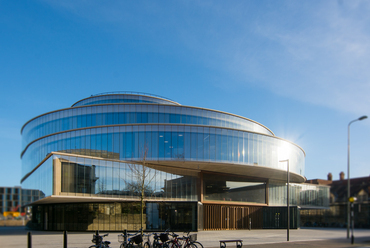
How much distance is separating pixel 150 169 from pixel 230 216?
46.9 feet

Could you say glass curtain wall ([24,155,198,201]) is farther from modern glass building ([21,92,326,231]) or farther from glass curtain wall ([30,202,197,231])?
glass curtain wall ([30,202,197,231])

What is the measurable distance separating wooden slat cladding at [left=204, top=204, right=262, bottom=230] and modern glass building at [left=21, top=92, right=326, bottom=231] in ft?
0.42

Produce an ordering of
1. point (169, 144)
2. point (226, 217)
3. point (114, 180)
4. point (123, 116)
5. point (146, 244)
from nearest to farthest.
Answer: point (146, 244) < point (114, 180) < point (169, 144) < point (226, 217) < point (123, 116)

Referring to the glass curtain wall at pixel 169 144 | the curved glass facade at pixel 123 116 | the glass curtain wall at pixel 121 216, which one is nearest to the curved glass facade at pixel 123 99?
the curved glass facade at pixel 123 116

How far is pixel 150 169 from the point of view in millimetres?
39031

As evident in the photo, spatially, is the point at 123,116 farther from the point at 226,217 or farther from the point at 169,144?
the point at 226,217

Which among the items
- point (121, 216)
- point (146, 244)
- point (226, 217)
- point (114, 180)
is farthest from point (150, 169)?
point (146, 244)

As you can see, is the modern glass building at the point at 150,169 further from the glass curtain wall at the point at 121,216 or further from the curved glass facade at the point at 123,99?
the curved glass facade at the point at 123,99

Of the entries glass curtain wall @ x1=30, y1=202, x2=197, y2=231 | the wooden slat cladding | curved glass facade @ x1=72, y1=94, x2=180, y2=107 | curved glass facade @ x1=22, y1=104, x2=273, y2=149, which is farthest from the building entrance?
curved glass facade @ x1=72, y1=94, x2=180, y2=107

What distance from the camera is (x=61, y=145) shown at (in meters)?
42.5

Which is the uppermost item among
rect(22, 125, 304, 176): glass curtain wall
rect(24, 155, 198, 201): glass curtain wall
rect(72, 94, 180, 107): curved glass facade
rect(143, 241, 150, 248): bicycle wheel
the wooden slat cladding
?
rect(72, 94, 180, 107): curved glass facade

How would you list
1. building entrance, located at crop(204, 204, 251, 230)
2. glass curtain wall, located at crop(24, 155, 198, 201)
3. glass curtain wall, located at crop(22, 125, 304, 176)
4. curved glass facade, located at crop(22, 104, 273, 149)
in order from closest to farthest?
glass curtain wall, located at crop(24, 155, 198, 201), glass curtain wall, located at crop(22, 125, 304, 176), building entrance, located at crop(204, 204, 251, 230), curved glass facade, located at crop(22, 104, 273, 149)

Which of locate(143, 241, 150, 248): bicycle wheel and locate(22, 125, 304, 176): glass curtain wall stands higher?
locate(22, 125, 304, 176): glass curtain wall

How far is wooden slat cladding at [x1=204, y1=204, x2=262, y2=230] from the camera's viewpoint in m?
43.1
